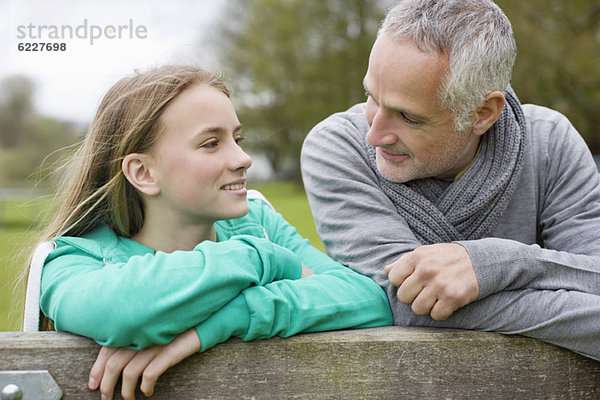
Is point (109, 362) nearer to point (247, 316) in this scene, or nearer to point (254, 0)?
point (247, 316)

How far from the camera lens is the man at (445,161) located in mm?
2203

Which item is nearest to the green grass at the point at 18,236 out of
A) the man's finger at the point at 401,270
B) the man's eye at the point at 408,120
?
the man's finger at the point at 401,270

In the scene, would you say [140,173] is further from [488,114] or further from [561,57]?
[561,57]

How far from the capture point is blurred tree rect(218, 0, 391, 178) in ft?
83.0

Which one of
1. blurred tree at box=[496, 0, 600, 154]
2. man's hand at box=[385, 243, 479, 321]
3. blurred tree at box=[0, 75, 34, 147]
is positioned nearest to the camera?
man's hand at box=[385, 243, 479, 321]

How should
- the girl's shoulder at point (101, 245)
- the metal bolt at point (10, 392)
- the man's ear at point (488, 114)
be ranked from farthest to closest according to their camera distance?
the man's ear at point (488, 114) → the girl's shoulder at point (101, 245) → the metal bolt at point (10, 392)

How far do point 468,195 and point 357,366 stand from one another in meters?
0.87

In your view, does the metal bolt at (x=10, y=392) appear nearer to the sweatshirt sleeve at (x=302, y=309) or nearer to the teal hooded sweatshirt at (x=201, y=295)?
the teal hooded sweatshirt at (x=201, y=295)

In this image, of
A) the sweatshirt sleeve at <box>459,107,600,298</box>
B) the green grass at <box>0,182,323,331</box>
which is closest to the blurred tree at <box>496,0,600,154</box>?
the green grass at <box>0,182,323,331</box>

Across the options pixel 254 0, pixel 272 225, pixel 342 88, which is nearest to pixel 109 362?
pixel 272 225

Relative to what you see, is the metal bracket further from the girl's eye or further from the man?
the man

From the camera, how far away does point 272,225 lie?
250 centimetres

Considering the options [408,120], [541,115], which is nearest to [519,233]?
[541,115]

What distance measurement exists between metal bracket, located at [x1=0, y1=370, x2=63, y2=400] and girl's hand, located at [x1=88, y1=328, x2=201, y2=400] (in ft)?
0.43
